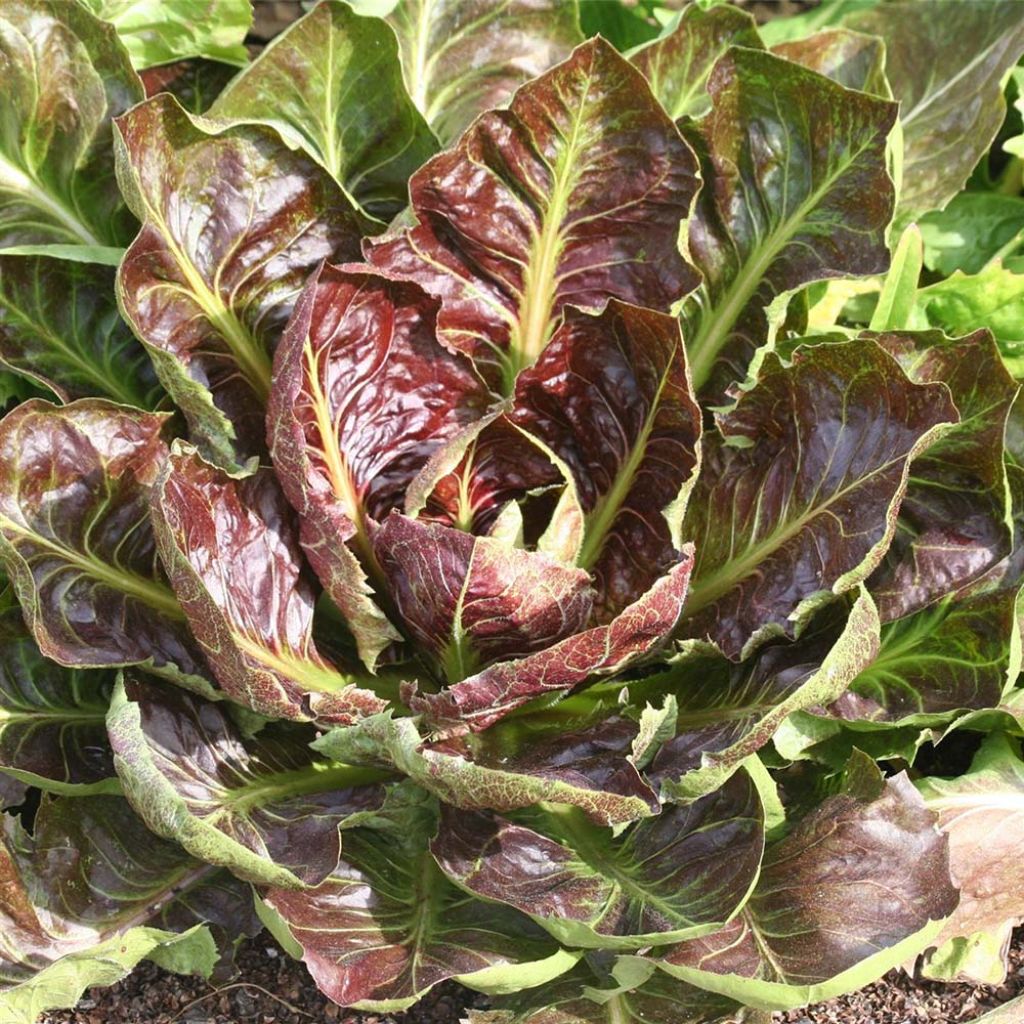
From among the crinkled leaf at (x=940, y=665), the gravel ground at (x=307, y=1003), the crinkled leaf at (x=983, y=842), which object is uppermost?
the crinkled leaf at (x=940, y=665)

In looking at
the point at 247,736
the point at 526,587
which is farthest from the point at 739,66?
the point at 247,736

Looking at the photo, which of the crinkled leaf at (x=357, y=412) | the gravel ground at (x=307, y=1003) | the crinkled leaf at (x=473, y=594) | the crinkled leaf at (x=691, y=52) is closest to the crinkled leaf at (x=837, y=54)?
the crinkled leaf at (x=691, y=52)

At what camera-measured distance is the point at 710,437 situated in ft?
8.40

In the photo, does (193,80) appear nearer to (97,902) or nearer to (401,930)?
(97,902)

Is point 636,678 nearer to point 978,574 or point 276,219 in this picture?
point 978,574

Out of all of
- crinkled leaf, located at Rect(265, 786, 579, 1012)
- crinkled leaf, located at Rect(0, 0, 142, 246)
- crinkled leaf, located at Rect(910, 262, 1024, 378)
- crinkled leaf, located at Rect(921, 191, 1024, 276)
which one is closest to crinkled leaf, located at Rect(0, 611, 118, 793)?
crinkled leaf, located at Rect(265, 786, 579, 1012)

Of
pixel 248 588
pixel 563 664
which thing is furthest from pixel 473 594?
pixel 248 588

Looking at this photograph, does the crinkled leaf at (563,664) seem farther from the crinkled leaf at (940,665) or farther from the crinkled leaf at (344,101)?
the crinkled leaf at (344,101)

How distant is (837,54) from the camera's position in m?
2.81

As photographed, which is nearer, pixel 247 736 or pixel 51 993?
pixel 51 993

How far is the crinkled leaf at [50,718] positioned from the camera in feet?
7.97

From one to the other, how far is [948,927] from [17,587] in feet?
5.63

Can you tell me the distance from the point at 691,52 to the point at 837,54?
308 millimetres

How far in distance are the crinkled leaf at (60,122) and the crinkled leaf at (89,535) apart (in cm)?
54
